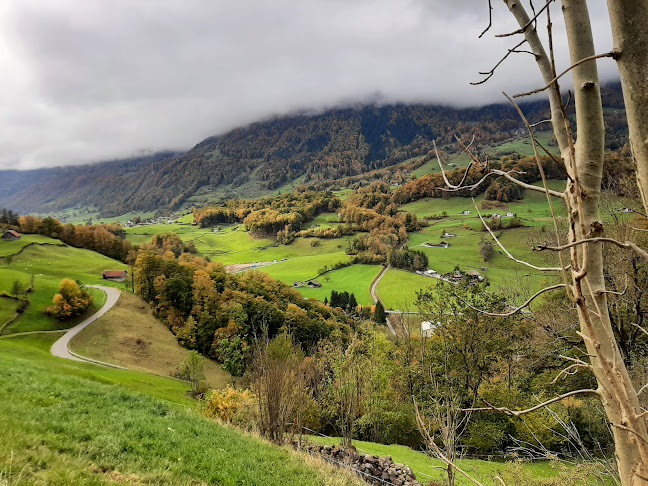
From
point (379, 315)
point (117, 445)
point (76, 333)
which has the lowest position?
point (379, 315)

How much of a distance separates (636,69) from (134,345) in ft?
170

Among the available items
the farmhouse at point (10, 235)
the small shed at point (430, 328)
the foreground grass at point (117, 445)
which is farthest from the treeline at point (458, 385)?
the farmhouse at point (10, 235)

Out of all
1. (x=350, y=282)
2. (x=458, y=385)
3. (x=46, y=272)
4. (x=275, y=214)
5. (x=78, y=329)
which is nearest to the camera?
(x=458, y=385)

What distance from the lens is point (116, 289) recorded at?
6169 centimetres

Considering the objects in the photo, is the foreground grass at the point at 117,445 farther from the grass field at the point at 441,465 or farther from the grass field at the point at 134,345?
the grass field at the point at 134,345

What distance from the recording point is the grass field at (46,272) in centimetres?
4353

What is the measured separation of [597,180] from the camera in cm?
169

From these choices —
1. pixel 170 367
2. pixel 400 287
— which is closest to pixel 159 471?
pixel 170 367

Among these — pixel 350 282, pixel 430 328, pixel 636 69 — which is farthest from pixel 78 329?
pixel 636 69

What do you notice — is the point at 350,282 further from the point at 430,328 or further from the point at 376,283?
the point at 430,328

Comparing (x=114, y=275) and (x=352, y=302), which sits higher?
(x=114, y=275)

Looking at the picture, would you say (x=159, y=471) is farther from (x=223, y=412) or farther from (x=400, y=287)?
(x=400, y=287)

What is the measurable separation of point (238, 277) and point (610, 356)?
6861cm

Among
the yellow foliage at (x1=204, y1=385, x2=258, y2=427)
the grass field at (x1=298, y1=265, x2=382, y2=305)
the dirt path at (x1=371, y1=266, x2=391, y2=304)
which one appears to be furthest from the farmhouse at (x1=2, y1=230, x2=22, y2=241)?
the yellow foliage at (x1=204, y1=385, x2=258, y2=427)
